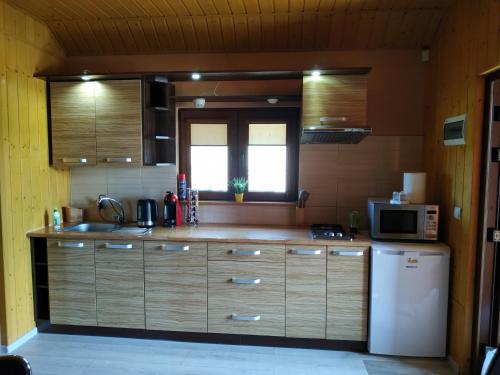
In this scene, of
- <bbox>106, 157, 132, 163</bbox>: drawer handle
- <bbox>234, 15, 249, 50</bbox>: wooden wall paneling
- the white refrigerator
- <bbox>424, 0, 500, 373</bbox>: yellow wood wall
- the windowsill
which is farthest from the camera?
the windowsill

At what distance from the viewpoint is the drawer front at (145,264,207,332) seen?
8.48 feet

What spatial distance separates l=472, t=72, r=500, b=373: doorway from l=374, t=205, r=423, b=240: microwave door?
1.32 feet

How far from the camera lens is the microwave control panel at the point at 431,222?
2.43 meters

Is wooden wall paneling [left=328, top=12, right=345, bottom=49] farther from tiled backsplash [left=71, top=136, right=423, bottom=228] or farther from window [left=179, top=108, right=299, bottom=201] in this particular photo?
tiled backsplash [left=71, top=136, right=423, bottom=228]

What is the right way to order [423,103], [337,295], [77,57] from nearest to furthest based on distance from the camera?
[337,295], [423,103], [77,57]

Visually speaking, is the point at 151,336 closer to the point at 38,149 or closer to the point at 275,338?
the point at 275,338

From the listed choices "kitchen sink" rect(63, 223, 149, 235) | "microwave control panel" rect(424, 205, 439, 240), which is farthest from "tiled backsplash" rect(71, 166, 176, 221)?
"microwave control panel" rect(424, 205, 439, 240)

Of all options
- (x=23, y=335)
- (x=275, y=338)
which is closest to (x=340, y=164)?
(x=275, y=338)

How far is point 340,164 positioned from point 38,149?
2652mm

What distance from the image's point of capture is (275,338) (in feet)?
8.50

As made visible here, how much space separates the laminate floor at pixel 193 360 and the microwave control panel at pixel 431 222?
92 cm

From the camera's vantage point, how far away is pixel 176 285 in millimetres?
2600

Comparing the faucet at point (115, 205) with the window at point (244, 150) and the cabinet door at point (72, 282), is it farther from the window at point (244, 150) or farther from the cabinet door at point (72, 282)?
the window at point (244, 150)

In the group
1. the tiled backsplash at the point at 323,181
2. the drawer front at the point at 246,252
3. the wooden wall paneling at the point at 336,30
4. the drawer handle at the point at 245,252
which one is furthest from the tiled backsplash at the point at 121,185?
the wooden wall paneling at the point at 336,30
